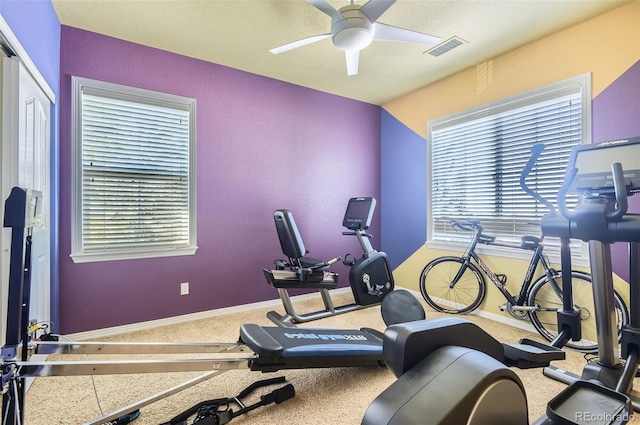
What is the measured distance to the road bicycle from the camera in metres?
2.62

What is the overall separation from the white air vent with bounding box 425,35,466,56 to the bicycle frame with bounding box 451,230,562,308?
1871mm

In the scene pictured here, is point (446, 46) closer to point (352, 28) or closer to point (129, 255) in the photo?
point (352, 28)

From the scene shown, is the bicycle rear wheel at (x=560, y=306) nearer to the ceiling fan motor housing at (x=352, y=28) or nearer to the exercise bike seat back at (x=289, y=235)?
the exercise bike seat back at (x=289, y=235)

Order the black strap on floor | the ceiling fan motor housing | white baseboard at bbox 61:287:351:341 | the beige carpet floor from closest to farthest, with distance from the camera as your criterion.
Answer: the black strap on floor < the beige carpet floor < the ceiling fan motor housing < white baseboard at bbox 61:287:351:341

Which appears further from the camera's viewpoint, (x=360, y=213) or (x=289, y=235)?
(x=360, y=213)

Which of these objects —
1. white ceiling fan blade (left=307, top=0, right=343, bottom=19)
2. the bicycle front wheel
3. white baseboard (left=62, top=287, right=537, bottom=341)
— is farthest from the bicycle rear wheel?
white ceiling fan blade (left=307, top=0, right=343, bottom=19)

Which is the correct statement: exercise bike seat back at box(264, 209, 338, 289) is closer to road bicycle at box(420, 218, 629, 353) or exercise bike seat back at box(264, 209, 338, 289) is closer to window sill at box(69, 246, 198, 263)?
window sill at box(69, 246, 198, 263)

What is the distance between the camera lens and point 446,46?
3.02 metres

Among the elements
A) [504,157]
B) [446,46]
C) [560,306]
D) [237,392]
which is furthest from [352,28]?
[560,306]

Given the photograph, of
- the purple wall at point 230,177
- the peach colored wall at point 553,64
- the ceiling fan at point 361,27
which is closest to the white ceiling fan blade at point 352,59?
the ceiling fan at point 361,27

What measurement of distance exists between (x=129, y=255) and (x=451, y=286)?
11.0 feet

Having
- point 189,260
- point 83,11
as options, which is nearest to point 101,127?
point 83,11

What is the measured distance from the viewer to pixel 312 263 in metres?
3.19

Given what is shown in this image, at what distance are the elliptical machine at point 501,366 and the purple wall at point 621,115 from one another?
29.1 inches
